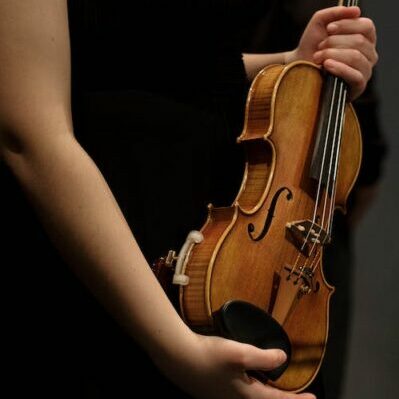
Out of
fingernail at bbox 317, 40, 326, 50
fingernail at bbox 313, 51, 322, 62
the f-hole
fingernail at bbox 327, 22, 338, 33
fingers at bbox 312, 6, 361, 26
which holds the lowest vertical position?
the f-hole

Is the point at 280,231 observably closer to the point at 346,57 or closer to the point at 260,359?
the point at 260,359

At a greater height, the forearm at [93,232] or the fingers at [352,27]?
the fingers at [352,27]

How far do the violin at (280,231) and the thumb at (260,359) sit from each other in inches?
1.0

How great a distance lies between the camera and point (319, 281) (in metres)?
0.80

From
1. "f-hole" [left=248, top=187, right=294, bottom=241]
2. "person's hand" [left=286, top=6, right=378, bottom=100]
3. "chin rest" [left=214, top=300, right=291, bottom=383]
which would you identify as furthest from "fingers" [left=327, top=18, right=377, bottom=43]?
"chin rest" [left=214, top=300, right=291, bottom=383]

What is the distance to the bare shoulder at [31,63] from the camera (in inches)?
22.9

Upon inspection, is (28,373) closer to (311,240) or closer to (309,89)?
(311,240)

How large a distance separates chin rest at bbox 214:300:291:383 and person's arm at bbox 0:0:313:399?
0.9 inches

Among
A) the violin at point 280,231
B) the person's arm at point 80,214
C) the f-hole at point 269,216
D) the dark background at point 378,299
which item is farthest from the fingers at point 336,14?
the dark background at point 378,299

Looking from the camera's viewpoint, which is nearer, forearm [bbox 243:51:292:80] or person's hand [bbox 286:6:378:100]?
person's hand [bbox 286:6:378:100]

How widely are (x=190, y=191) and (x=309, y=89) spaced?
0.20 metres

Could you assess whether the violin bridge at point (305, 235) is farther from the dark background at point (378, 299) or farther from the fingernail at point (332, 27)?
the dark background at point (378, 299)

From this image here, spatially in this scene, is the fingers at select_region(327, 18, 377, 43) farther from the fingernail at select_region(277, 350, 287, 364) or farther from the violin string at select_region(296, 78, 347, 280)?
the fingernail at select_region(277, 350, 287, 364)

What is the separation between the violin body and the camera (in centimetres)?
66
